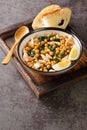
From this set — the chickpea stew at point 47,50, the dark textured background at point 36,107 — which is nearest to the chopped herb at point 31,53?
the chickpea stew at point 47,50

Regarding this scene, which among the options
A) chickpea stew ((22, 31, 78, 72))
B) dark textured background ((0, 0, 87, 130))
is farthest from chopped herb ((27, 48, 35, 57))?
dark textured background ((0, 0, 87, 130))

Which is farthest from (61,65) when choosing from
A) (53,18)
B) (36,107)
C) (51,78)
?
(53,18)

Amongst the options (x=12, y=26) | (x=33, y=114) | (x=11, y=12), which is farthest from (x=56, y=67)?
(x=11, y=12)

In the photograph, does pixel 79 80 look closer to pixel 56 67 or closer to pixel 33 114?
pixel 56 67

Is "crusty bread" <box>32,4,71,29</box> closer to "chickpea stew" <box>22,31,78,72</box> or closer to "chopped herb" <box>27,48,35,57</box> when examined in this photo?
"chickpea stew" <box>22,31,78,72</box>

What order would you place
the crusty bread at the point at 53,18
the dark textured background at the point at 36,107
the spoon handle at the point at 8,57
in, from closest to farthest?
the dark textured background at the point at 36,107
the spoon handle at the point at 8,57
the crusty bread at the point at 53,18

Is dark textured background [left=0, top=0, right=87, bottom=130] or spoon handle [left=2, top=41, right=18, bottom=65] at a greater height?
spoon handle [left=2, top=41, right=18, bottom=65]

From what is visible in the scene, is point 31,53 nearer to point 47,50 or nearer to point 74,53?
point 47,50

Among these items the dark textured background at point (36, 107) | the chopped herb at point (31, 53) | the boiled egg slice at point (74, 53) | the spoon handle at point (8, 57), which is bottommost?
the dark textured background at point (36, 107)

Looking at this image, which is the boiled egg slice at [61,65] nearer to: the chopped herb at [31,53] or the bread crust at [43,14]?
the chopped herb at [31,53]
